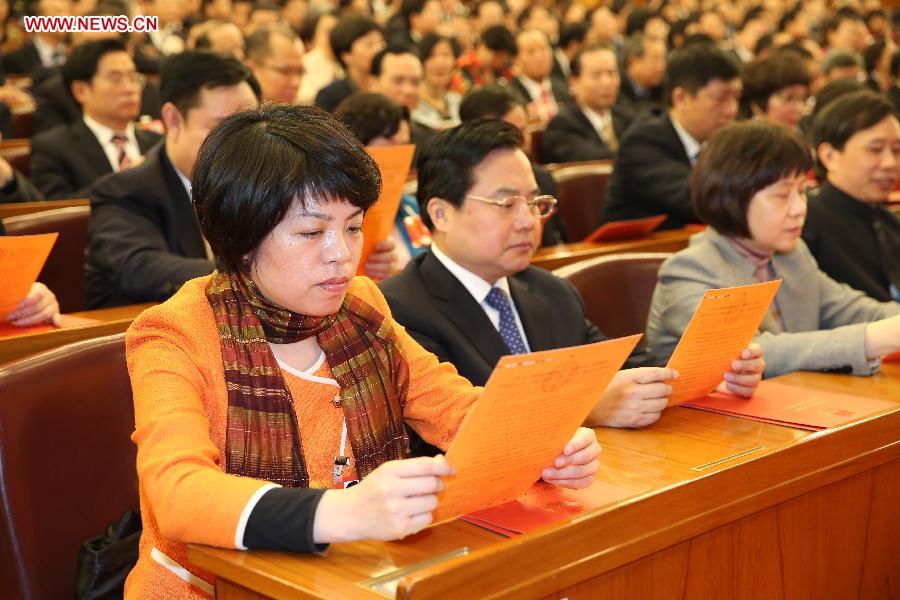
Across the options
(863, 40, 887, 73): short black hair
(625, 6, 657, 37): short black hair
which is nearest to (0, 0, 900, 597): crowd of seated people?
(863, 40, 887, 73): short black hair

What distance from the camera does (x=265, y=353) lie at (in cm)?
137

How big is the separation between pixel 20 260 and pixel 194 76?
0.94m

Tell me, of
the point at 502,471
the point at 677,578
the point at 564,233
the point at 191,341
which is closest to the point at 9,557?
the point at 191,341

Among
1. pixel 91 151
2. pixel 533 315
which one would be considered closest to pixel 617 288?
pixel 533 315

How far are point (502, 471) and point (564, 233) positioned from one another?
2.72 m

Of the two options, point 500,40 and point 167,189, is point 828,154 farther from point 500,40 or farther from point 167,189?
point 500,40

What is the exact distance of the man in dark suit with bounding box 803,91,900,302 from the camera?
2.83 metres

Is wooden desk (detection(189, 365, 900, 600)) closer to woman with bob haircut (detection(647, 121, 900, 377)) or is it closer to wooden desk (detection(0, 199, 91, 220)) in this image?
woman with bob haircut (detection(647, 121, 900, 377))

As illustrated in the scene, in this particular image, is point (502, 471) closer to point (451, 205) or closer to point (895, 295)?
point (451, 205)

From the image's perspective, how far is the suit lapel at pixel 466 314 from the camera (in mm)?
1946

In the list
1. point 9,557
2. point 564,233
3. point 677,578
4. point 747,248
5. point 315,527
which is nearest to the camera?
point 315,527

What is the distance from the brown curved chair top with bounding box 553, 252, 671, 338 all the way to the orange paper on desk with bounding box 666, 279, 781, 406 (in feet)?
1.96

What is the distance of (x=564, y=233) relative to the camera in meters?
3.84

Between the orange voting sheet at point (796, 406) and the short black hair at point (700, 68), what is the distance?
8.23ft
